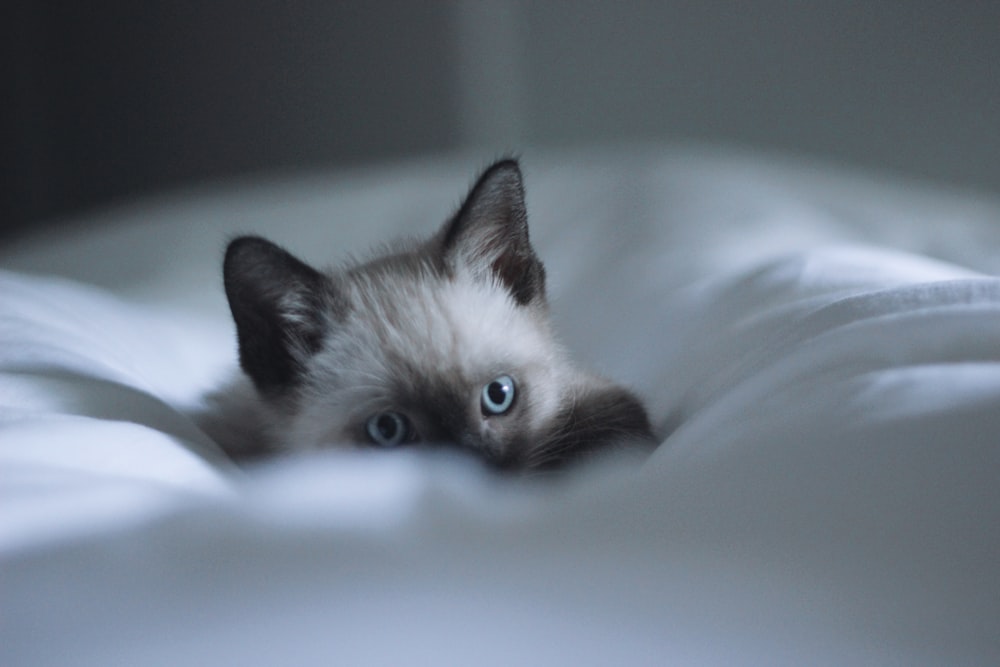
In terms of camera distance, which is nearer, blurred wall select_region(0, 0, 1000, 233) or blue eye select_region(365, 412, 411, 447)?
blue eye select_region(365, 412, 411, 447)

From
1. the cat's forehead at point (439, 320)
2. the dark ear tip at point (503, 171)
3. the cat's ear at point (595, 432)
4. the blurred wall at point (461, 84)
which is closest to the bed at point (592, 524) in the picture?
the cat's ear at point (595, 432)

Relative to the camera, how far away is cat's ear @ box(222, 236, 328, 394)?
3.12 ft

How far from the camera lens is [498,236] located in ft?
3.66

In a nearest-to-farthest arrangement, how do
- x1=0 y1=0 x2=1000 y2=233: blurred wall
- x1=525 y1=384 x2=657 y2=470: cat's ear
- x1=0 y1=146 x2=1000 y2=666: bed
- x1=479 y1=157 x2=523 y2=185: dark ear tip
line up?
x1=0 y1=146 x2=1000 y2=666: bed → x1=525 y1=384 x2=657 y2=470: cat's ear → x1=479 y1=157 x2=523 y2=185: dark ear tip → x1=0 y1=0 x2=1000 y2=233: blurred wall

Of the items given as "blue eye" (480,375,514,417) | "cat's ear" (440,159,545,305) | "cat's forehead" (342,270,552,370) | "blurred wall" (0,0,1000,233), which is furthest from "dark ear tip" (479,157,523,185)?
"blurred wall" (0,0,1000,233)

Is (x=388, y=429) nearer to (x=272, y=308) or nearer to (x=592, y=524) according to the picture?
(x=272, y=308)

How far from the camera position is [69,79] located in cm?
350

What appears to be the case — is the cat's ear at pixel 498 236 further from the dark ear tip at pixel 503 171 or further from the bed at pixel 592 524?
the bed at pixel 592 524

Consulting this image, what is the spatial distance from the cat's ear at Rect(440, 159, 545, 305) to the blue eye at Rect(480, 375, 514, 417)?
183mm

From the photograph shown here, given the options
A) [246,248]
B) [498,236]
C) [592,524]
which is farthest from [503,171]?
[592,524]

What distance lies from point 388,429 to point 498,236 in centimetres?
31

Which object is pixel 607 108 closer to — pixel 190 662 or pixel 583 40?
pixel 583 40

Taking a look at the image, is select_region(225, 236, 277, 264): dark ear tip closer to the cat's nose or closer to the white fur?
the white fur

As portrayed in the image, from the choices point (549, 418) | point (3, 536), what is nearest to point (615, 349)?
point (549, 418)
